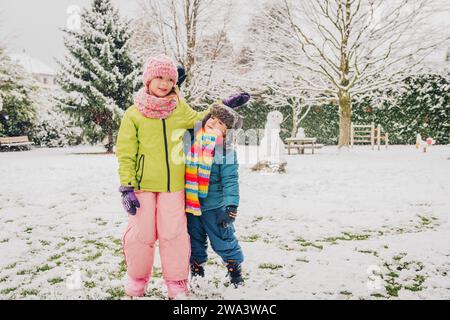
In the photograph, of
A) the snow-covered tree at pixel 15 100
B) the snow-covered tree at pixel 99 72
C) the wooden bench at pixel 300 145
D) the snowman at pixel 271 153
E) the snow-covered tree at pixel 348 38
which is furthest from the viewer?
the snow-covered tree at pixel 15 100

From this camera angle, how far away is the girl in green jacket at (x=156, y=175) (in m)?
2.59

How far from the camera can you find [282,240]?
405 centimetres

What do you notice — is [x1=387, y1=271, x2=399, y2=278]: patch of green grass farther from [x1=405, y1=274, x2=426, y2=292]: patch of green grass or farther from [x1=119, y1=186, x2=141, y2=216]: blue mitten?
[x1=119, y1=186, x2=141, y2=216]: blue mitten

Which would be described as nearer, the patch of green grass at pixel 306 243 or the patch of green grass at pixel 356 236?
the patch of green grass at pixel 306 243

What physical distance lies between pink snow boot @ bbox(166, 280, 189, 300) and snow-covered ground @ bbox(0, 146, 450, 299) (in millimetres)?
115

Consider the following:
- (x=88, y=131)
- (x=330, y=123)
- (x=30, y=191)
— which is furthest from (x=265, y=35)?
(x=30, y=191)

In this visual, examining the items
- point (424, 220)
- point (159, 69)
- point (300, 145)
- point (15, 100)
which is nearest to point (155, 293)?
point (159, 69)

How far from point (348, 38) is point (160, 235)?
12.1 m

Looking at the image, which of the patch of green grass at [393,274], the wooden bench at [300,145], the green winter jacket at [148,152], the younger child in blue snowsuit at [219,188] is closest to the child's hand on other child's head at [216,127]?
the younger child in blue snowsuit at [219,188]

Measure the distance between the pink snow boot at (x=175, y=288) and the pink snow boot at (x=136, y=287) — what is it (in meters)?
0.17

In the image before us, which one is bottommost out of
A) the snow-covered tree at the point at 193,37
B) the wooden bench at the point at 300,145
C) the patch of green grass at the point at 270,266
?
the patch of green grass at the point at 270,266

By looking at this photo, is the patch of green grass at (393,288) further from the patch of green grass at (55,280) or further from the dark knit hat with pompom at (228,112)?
the patch of green grass at (55,280)

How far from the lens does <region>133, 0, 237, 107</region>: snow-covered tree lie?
14.6m

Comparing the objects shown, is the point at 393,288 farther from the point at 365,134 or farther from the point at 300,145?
the point at 365,134
